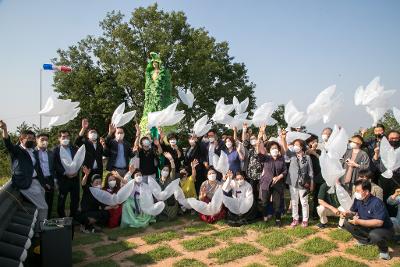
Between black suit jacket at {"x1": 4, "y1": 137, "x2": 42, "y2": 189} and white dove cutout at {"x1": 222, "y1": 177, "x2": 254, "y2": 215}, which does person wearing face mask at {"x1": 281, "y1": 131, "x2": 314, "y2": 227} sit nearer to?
white dove cutout at {"x1": 222, "y1": 177, "x2": 254, "y2": 215}

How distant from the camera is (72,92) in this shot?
2595 cm

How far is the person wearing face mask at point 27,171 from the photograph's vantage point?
20.2 ft

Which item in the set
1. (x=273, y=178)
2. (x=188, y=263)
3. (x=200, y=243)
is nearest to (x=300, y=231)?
(x=273, y=178)

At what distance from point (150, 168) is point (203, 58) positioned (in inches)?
651

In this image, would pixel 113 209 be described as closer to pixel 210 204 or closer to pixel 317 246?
pixel 210 204

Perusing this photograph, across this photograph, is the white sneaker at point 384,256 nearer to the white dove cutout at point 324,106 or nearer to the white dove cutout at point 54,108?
the white dove cutout at point 324,106

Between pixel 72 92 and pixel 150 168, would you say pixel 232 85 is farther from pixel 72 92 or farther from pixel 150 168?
pixel 150 168

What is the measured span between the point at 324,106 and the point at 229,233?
2906 mm

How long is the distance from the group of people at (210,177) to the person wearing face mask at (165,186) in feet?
0.07

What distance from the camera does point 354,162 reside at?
21.4 ft

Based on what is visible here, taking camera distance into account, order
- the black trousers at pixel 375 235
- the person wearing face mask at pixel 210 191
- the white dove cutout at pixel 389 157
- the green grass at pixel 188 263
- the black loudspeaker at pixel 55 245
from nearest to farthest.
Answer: the black loudspeaker at pixel 55 245
the green grass at pixel 188 263
the black trousers at pixel 375 235
the white dove cutout at pixel 389 157
the person wearing face mask at pixel 210 191

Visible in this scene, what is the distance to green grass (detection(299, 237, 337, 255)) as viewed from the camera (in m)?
5.72

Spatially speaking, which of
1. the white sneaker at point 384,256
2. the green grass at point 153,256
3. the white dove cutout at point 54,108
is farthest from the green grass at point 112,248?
the white sneaker at point 384,256

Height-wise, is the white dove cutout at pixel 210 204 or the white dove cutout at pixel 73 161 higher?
the white dove cutout at pixel 73 161
